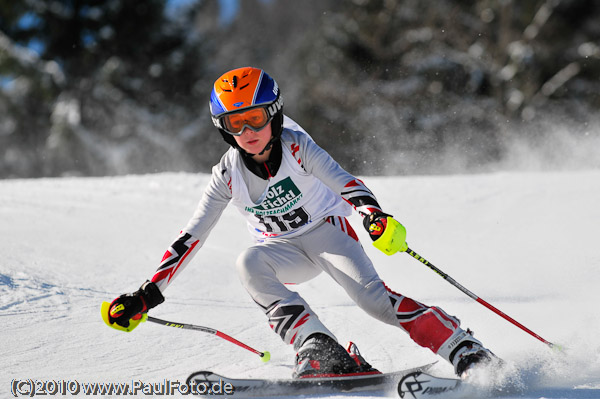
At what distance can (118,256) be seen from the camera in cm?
588

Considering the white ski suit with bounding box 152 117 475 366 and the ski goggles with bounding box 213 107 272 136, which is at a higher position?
the ski goggles with bounding box 213 107 272 136

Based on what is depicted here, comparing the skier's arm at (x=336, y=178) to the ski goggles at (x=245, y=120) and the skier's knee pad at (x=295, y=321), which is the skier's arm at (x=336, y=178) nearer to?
the ski goggles at (x=245, y=120)

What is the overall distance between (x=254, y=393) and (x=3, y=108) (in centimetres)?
2450

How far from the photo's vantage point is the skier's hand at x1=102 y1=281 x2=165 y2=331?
301 centimetres

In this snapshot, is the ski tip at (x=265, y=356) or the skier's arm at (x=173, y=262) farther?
the ski tip at (x=265, y=356)

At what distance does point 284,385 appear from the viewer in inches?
113

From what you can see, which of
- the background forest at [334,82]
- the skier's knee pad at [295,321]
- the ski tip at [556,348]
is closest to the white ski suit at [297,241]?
the skier's knee pad at [295,321]

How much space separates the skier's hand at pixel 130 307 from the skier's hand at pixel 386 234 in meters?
1.11

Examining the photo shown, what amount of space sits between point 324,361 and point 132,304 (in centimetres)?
96

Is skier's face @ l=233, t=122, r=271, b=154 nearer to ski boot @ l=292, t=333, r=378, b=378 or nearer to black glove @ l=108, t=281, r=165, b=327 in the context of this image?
black glove @ l=108, t=281, r=165, b=327

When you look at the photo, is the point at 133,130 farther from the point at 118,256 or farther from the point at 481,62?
the point at 118,256

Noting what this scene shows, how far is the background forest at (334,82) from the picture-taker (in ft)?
72.3

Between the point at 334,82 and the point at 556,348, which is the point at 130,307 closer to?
the point at 556,348

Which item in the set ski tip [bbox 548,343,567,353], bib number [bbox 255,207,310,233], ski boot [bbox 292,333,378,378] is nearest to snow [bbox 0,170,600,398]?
ski tip [bbox 548,343,567,353]
